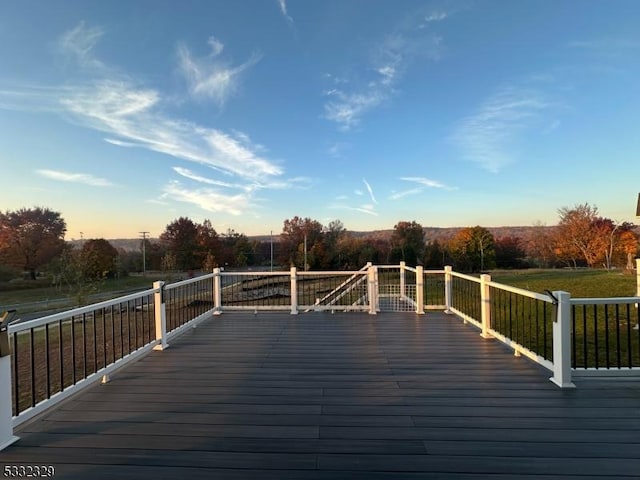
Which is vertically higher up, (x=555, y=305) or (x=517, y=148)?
(x=517, y=148)

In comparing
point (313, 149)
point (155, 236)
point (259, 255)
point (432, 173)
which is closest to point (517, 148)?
point (432, 173)

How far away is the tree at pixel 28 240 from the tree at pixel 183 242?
386 inches

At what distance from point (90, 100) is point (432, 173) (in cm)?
1374

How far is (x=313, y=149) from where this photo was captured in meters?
14.2

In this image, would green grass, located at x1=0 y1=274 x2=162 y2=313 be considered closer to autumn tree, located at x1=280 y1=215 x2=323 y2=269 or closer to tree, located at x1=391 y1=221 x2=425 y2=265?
autumn tree, located at x1=280 y1=215 x2=323 y2=269

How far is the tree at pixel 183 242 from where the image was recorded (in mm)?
37250

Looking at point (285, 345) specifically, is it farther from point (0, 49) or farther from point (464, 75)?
point (0, 49)

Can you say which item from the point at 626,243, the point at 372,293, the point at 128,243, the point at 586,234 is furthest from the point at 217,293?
the point at 128,243

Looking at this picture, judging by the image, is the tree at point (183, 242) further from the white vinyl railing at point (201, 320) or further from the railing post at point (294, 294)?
the railing post at point (294, 294)

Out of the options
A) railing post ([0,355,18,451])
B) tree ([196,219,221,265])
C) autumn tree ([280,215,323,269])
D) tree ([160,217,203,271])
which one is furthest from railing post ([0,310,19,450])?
tree ([160,217,203,271])

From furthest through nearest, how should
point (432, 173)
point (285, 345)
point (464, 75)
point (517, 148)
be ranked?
point (432, 173) < point (517, 148) < point (464, 75) < point (285, 345)

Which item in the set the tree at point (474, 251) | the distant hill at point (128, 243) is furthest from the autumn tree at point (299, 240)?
the distant hill at point (128, 243)

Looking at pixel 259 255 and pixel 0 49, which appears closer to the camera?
pixel 0 49

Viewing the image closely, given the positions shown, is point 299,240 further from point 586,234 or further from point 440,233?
point 586,234
